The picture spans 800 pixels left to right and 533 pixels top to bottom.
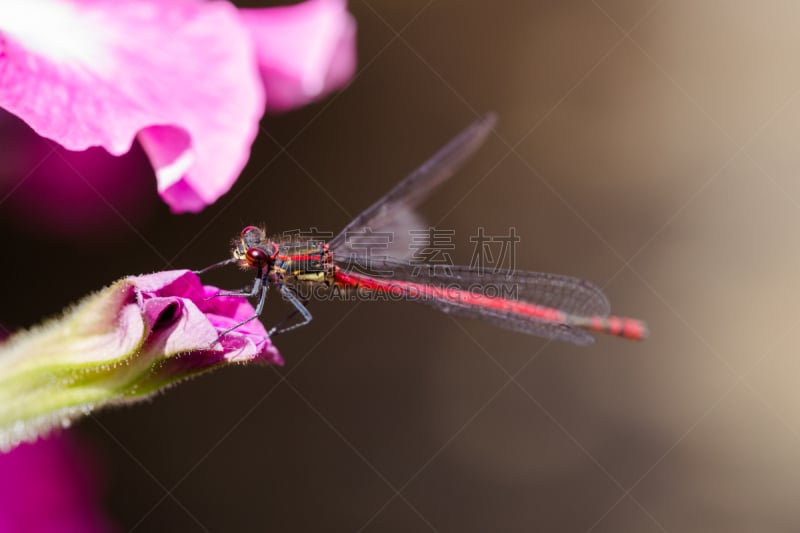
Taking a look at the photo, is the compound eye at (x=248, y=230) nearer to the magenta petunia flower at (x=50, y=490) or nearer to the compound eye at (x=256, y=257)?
the compound eye at (x=256, y=257)

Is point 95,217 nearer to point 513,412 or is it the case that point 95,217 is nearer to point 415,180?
point 415,180

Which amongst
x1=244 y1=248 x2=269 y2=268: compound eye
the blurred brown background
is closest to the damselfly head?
x1=244 y1=248 x2=269 y2=268: compound eye

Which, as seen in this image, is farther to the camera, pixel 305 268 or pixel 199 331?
pixel 305 268

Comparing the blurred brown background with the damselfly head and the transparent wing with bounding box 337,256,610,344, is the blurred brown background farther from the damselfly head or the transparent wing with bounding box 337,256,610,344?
the damselfly head

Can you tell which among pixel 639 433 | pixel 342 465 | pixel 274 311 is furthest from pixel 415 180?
pixel 639 433

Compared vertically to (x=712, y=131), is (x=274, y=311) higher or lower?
lower

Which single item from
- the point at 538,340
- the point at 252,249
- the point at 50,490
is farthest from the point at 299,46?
the point at 538,340

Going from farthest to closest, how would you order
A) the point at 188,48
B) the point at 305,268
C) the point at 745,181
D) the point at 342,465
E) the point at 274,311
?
1. the point at 745,181
2. the point at 342,465
3. the point at 274,311
4. the point at 305,268
5. the point at 188,48
